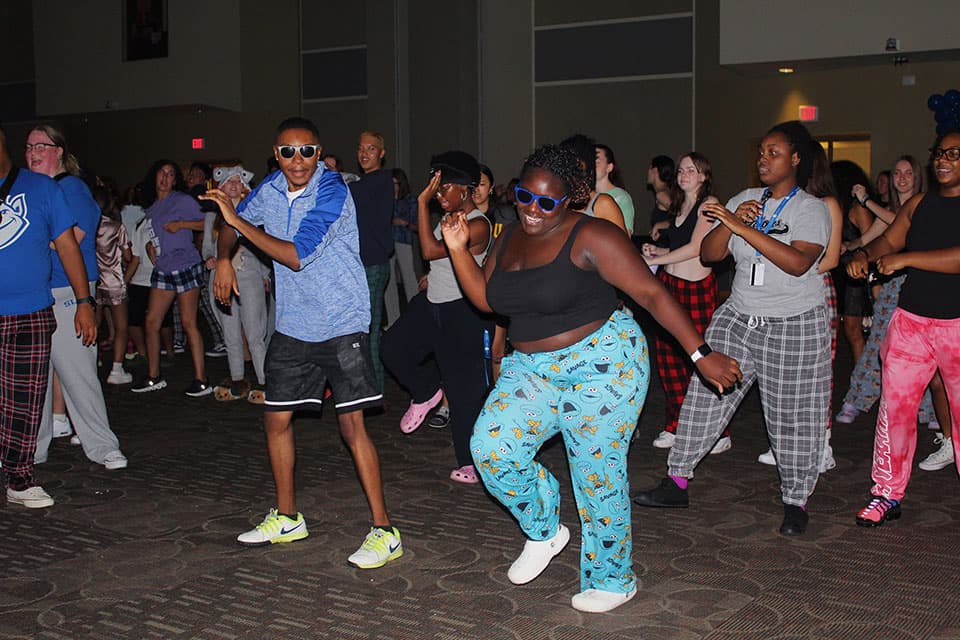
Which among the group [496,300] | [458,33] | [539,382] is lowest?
[539,382]

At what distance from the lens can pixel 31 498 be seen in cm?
512

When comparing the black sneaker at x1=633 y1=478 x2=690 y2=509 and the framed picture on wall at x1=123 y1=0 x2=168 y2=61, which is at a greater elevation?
the framed picture on wall at x1=123 y1=0 x2=168 y2=61

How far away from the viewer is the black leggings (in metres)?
5.47

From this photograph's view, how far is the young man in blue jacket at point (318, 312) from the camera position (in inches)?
165

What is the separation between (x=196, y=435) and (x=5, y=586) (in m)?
2.88

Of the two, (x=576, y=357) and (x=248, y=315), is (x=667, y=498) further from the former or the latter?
(x=248, y=315)

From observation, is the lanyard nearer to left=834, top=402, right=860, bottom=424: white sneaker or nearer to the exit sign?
left=834, top=402, right=860, bottom=424: white sneaker

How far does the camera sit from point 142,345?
33.2 ft

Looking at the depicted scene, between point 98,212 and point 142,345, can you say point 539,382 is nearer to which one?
point 98,212

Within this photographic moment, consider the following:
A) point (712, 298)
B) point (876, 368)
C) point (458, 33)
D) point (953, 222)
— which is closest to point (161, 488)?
point (712, 298)

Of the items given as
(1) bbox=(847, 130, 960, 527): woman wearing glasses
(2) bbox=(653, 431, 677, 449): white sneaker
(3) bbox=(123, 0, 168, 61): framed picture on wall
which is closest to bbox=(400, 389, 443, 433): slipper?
(2) bbox=(653, 431, 677, 449): white sneaker

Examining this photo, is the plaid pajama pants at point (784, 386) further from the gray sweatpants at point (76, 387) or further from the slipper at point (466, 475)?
the gray sweatpants at point (76, 387)

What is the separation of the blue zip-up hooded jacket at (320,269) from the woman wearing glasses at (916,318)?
224 cm

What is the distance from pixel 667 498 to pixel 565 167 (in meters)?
2.08
